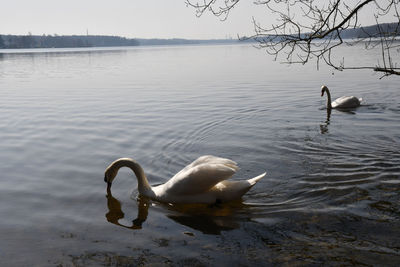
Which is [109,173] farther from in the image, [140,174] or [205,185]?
[205,185]

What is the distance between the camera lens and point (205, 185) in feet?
22.6

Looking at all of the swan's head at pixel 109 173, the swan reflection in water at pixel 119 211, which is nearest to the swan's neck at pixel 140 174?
the swan reflection in water at pixel 119 211

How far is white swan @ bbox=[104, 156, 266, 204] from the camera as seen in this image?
681cm

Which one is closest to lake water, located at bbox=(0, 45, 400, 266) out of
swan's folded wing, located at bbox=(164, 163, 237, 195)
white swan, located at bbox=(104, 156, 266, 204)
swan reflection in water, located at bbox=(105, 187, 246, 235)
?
swan reflection in water, located at bbox=(105, 187, 246, 235)

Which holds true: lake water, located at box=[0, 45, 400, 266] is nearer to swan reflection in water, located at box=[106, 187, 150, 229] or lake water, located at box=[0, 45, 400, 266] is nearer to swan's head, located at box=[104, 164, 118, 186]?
swan reflection in water, located at box=[106, 187, 150, 229]

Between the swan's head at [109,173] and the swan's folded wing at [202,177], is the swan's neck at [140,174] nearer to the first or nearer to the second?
the swan's head at [109,173]

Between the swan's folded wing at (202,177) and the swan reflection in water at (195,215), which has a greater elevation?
the swan's folded wing at (202,177)

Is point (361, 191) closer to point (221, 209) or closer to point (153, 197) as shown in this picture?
point (221, 209)

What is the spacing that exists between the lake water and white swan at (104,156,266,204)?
20 centimetres

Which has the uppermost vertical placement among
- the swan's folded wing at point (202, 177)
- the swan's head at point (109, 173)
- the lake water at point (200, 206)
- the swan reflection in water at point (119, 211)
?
the swan's folded wing at point (202, 177)

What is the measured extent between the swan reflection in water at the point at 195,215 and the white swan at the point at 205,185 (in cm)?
13

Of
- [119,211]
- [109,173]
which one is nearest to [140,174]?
[109,173]

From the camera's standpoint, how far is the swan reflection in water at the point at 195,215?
6437 millimetres

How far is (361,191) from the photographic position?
24.0 ft
